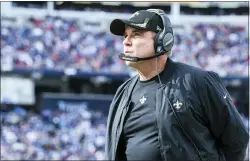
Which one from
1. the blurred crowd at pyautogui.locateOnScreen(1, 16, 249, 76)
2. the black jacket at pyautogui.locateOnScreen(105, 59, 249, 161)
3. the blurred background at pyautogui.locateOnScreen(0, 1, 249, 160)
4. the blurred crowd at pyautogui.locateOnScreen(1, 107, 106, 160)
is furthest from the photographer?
the blurred crowd at pyautogui.locateOnScreen(1, 16, 249, 76)

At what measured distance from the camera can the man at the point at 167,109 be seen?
242 cm

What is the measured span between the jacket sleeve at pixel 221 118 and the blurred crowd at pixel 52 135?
9.55 meters

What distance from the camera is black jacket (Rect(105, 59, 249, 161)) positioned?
2.42 metres

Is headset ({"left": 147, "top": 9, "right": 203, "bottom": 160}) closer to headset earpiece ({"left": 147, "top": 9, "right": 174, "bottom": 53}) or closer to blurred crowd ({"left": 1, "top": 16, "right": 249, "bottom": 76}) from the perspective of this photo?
headset earpiece ({"left": 147, "top": 9, "right": 174, "bottom": 53})

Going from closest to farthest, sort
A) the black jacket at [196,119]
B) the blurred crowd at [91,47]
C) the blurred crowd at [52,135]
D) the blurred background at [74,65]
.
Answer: the black jacket at [196,119] < the blurred crowd at [52,135] < the blurred background at [74,65] < the blurred crowd at [91,47]

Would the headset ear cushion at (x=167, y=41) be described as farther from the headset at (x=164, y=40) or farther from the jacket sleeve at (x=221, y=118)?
the jacket sleeve at (x=221, y=118)

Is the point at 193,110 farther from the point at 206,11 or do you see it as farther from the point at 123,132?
the point at 206,11

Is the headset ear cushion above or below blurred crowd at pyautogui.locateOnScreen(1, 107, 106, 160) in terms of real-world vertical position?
above

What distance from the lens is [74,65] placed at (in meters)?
14.1

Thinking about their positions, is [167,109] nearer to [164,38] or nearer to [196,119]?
[196,119]

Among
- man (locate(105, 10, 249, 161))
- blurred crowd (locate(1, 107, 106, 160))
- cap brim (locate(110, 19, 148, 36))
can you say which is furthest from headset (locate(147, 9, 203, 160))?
blurred crowd (locate(1, 107, 106, 160))

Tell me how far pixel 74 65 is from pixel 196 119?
38.6 feet

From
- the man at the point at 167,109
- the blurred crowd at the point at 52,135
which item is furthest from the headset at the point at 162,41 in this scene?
the blurred crowd at the point at 52,135

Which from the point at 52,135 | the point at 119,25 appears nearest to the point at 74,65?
the point at 52,135
